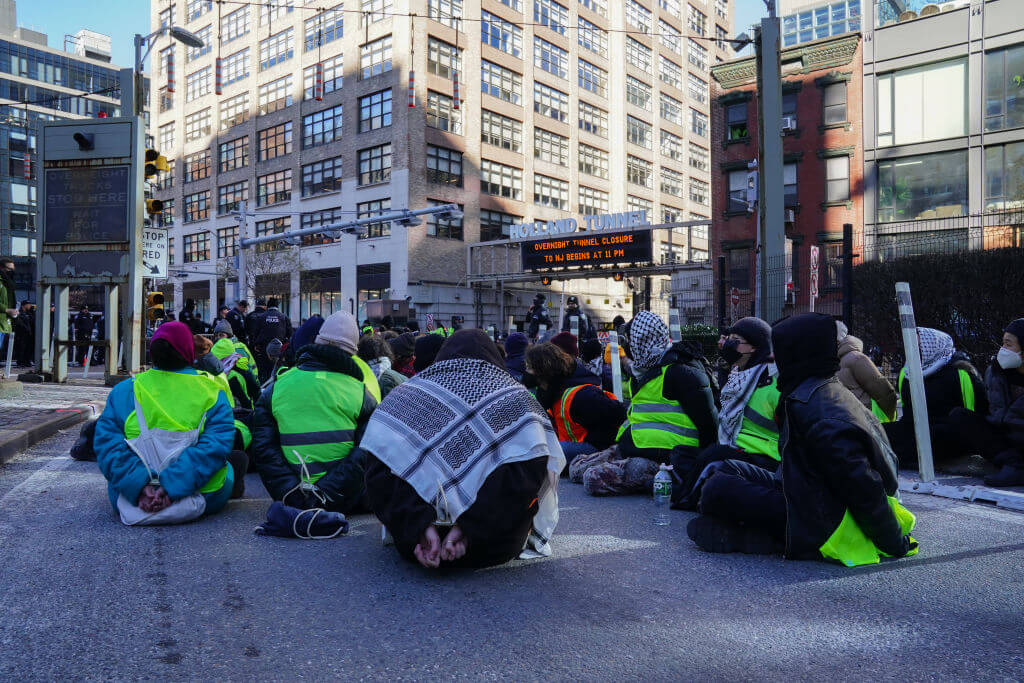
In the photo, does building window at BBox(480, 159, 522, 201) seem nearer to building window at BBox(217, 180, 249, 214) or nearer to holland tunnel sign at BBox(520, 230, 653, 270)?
holland tunnel sign at BBox(520, 230, 653, 270)

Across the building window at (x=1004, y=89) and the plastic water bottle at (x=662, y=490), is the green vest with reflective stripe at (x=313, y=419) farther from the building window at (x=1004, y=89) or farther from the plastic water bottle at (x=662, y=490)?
the building window at (x=1004, y=89)

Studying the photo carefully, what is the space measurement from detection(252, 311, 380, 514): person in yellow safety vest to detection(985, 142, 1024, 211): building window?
28.7 meters

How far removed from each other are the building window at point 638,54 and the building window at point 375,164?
75.1 ft

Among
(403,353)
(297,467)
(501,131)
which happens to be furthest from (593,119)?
(297,467)

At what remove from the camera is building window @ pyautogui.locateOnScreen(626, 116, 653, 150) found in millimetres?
58094

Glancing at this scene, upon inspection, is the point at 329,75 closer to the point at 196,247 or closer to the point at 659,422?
the point at 196,247

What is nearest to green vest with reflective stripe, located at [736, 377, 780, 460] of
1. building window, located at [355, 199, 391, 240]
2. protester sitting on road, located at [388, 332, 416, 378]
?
protester sitting on road, located at [388, 332, 416, 378]

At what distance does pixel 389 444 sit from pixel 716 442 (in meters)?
3.07

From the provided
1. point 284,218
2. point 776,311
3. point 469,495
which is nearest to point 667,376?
point 469,495

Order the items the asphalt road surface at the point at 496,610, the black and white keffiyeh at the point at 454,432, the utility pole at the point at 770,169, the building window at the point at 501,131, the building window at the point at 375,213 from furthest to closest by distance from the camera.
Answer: the building window at the point at 501,131 < the building window at the point at 375,213 < the utility pole at the point at 770,169 < the black and white keffiyeh at the point at 454,432 < the asphalt road surface at the point at 496,610

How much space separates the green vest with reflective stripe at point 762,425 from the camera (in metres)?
5.47

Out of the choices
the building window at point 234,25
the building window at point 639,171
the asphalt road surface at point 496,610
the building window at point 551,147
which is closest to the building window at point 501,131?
the building window at point 551,147

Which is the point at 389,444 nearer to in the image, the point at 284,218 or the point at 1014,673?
the point at 1014,673

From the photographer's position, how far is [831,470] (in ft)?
13.1
